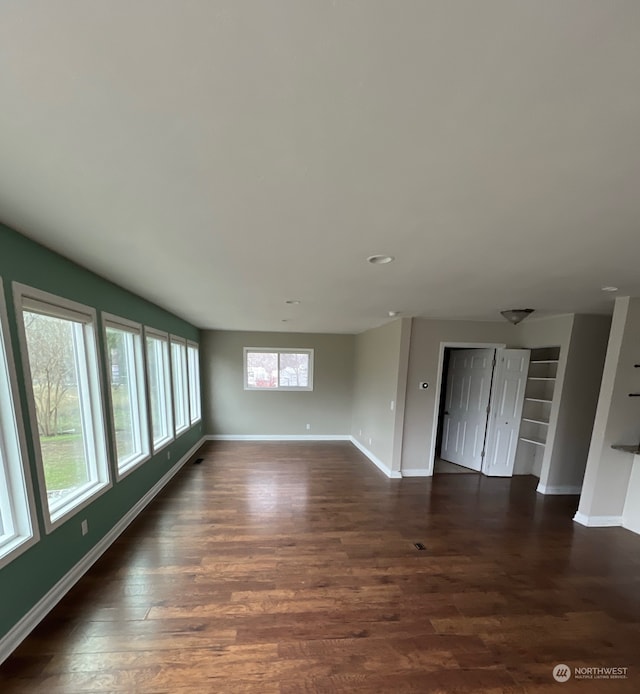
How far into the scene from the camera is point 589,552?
2750 millimetres

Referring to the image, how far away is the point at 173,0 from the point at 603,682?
3.36 metres

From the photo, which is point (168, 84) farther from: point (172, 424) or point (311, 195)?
point (172, 424)

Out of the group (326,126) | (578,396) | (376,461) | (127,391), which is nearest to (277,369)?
(376,461)

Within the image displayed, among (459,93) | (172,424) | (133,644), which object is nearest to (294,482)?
(172,424)

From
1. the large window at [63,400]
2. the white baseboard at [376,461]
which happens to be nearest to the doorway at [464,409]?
the white baseboard at [376,461]

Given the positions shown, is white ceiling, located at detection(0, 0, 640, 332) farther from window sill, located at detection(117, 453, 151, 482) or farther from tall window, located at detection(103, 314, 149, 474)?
window sill, located at detection(117, 453, 151, 482)

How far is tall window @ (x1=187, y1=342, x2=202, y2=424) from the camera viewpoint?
17.9 feet

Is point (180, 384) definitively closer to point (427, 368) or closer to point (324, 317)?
point (324, 317)

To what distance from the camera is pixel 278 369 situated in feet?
20.9

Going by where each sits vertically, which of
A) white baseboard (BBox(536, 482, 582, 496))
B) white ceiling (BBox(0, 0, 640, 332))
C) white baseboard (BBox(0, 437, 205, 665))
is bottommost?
white baseboard (BBox(536, 482, 582, 496))

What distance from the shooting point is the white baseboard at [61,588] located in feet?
5.54

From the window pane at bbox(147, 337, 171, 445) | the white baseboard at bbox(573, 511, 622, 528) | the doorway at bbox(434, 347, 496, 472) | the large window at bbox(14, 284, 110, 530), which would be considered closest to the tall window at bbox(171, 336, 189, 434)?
the window pane at bbox(147, 337, 171, 445)

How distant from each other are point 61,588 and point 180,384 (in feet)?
10.3

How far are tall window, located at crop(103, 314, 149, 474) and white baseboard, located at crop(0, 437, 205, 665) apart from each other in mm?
515
